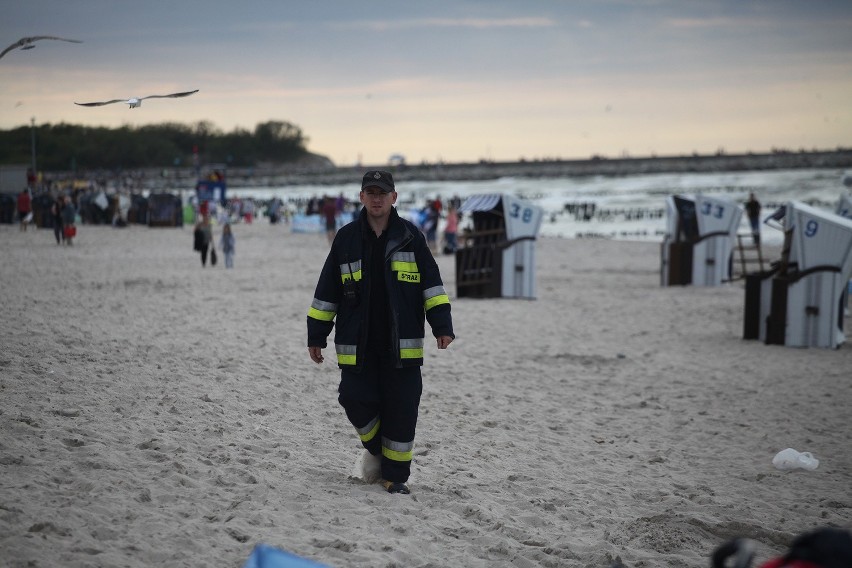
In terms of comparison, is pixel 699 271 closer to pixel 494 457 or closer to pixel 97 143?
pixel 494 457

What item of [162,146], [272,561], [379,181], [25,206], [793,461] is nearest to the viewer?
[272,561]

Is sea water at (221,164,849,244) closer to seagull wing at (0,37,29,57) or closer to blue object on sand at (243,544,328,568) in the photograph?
seagull wing at (0,37,29,57)

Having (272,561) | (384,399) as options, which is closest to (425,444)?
(384,399)

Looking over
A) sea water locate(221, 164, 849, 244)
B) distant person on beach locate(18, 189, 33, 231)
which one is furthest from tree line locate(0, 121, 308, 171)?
distant person on beach locate(18, 189, 33, 231)

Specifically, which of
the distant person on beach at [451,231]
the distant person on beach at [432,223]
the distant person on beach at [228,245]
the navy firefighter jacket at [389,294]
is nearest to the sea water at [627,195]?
the distant person on beach at [432,223]

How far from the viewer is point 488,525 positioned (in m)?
4.90

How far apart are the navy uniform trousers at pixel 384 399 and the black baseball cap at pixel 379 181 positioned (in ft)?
2.86

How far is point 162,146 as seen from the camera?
13000cm

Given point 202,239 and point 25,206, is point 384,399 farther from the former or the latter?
point 25,206

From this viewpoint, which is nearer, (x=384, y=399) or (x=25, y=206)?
(x=384, y=399)

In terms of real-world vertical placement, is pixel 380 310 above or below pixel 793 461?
above

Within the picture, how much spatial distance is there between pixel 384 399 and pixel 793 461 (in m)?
3.24

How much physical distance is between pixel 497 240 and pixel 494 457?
10.6 metres

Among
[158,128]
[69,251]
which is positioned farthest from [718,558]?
[158,128]
